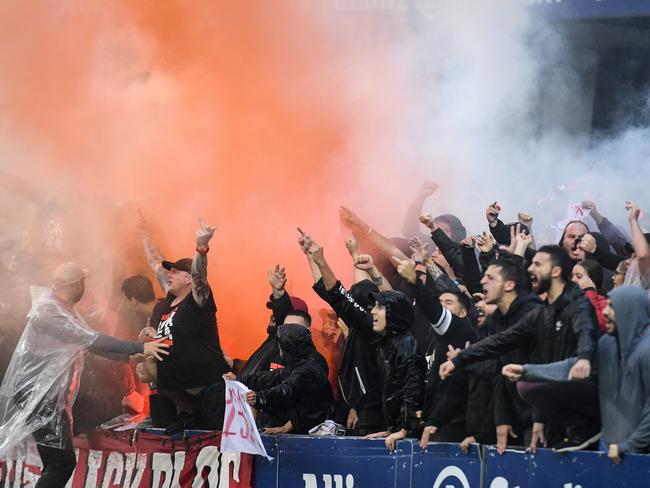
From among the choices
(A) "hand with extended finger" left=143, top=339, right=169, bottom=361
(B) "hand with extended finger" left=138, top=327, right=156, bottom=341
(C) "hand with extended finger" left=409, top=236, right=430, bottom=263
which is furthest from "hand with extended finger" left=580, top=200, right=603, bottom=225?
(B) "hand with extended finger" left=138, top=327, right=156, bottom=341

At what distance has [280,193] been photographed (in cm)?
1066

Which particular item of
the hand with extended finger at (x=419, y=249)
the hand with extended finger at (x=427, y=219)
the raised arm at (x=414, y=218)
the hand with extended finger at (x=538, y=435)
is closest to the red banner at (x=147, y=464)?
the hand with extended finger at (x=419, y=249)

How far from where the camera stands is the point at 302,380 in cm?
792

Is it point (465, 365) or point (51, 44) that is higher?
point (51, 44)

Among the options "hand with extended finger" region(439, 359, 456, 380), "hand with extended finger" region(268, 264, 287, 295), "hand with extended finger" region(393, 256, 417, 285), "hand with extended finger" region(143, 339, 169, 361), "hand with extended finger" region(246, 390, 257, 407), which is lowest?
"hand with extended finger" region(246, 390, 257, 407)

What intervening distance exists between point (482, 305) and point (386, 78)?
3.73 meters

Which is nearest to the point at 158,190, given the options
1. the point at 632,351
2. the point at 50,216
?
the point at 50,216

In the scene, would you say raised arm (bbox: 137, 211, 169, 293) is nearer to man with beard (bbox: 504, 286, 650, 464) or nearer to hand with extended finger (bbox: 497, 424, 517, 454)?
hand with extended finger (bbox: 497, 424, 517, 454)

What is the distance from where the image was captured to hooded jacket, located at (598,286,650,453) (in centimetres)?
611

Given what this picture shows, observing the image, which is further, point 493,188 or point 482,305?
point 493,188

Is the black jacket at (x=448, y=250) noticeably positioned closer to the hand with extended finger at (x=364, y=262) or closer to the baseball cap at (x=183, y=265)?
the hand with extended finger at (x=364, y=262)

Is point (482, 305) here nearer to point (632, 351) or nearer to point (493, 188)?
point (632, 351)

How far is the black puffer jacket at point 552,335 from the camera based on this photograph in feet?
20.6

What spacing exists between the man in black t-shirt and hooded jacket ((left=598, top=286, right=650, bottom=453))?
306 cm
